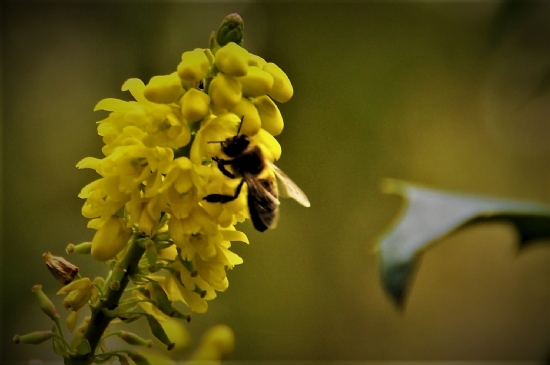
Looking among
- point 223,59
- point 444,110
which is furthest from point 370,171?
point 223,59

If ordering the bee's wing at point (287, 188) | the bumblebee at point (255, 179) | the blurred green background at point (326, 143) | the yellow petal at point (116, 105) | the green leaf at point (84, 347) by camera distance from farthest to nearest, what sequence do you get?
1. the blurred green background at point (326, 143)
2. the bee's wing at point (287, 188)
3. the bumblebee at point (255, 179)
4. the yellow petal at point (116, 105)
5. the green leaf at point (84, 347)

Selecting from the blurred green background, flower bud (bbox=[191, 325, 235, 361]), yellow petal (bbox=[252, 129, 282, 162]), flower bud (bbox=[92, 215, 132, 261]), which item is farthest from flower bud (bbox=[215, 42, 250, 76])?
the blurred green background

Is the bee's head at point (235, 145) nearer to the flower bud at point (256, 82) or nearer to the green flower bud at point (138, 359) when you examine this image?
the flower bud at point (256, 82)

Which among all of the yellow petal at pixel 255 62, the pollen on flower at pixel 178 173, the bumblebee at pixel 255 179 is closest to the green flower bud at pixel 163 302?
the pollen on flower at pixel 178 173

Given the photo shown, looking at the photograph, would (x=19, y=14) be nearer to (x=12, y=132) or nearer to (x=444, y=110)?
(x=12, y=132)

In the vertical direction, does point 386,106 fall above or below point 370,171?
above

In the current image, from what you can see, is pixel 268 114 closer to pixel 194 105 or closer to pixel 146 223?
pixel 194 105

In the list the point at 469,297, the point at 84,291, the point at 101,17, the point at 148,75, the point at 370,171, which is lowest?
the point at 469,297
